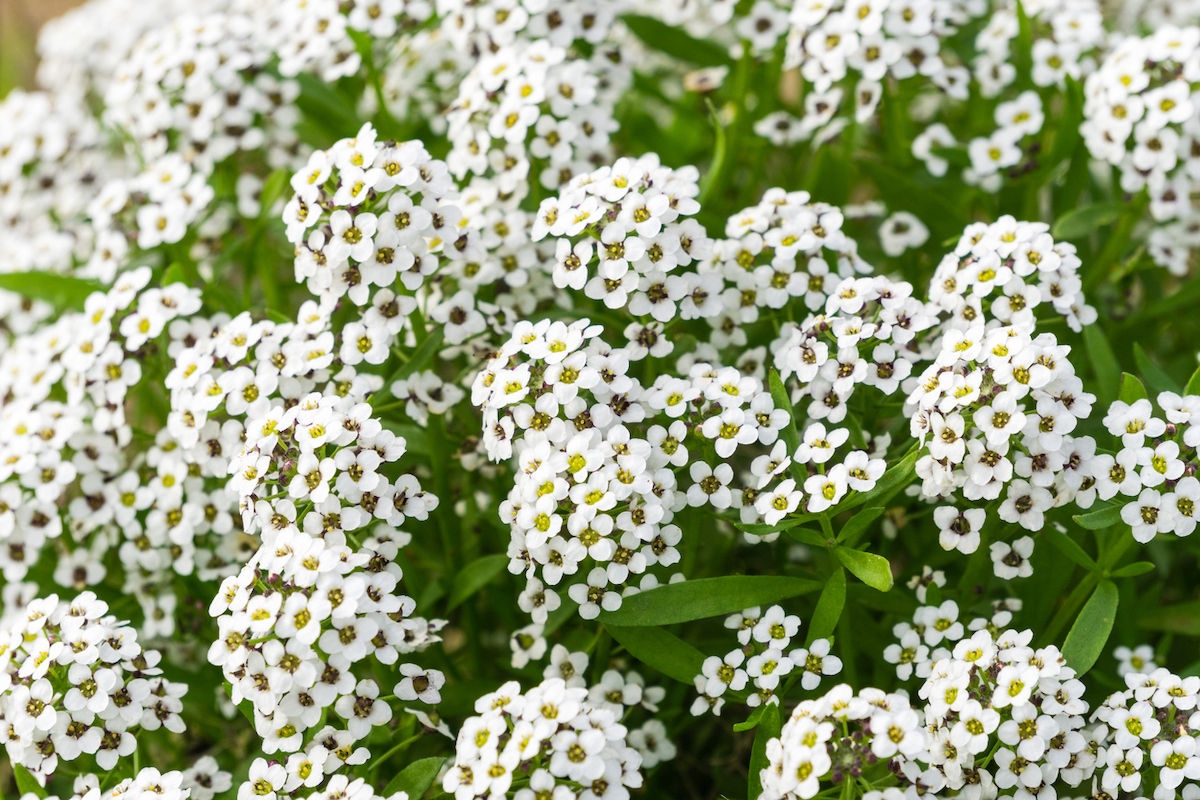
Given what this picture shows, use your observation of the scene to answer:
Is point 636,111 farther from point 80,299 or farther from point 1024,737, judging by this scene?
point 1024,737

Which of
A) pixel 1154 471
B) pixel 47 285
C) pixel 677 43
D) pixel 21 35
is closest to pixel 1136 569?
pixel 1154 471

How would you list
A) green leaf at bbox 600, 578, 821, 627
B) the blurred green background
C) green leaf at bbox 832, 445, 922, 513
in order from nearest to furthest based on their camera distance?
green leaf at bbox 832, 445, 922, 513, green leaf at bbox 600, 578, 821, 627, the blurred green background

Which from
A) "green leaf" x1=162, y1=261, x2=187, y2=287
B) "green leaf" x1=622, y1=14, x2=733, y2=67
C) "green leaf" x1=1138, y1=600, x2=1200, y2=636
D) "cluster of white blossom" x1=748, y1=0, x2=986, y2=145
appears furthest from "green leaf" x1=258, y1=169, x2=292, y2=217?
"green leaf" x1=1138, y1=600, x2=1200, y2=636

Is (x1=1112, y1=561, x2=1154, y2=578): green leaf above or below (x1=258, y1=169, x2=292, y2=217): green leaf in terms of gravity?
below

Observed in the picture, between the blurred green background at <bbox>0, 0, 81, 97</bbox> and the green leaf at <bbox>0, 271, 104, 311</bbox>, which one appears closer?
the green leaf at <bbox>0, 271, 104, 311</bbox>

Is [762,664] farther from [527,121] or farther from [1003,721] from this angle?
[527,121]

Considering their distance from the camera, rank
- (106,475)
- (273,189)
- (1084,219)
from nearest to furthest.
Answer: (106,475), (1084,219), (273,189)

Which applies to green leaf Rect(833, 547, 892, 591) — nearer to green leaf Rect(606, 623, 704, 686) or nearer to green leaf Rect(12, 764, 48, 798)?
green leaf Rect(606, 623, 704, 686)
